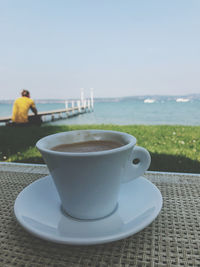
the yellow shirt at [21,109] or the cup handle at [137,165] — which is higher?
the cup handle at [137,165]

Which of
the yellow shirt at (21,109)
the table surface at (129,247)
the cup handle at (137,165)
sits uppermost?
the cup handle at (137,165)

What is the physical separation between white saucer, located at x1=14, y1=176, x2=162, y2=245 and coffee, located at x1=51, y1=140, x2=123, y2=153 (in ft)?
0.41

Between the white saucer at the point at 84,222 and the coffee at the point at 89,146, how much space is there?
124 millimetres

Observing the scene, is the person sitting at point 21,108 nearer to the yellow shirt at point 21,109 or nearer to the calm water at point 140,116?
the yellow shirt at point 21,109

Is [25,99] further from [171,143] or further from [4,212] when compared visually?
[4,212]

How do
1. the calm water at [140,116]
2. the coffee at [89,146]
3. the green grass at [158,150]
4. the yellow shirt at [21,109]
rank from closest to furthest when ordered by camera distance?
1. the coffee at [89,146]
2. the green grass at [158,150]
3. the yellow shirt at [21,109]
4. the calm water at [140,116]

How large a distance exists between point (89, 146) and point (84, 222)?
0.21 meters

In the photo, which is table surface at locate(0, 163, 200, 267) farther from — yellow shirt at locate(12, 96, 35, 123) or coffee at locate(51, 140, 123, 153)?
yellow shirt at locate(12, 96, 35, 123)

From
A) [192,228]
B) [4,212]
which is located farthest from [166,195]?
[4,212]

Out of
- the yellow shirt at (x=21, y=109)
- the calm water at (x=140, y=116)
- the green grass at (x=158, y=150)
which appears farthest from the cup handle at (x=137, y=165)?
the calm water at (x=140, y=116)

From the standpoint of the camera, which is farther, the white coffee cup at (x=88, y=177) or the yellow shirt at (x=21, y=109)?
the yellow shirt at (x=21, y=109)

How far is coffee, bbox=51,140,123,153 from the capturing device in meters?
0.54

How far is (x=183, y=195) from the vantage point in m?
0.58

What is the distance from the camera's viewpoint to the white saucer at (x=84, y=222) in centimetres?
37
